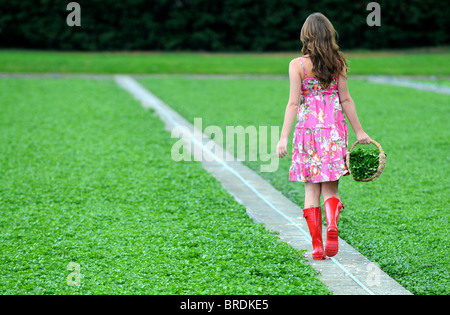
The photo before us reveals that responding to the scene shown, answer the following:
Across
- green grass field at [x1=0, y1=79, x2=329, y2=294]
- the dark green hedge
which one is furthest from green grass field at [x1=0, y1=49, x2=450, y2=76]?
green grass field at [x1=0, y1=79, x2=329, y2=294]

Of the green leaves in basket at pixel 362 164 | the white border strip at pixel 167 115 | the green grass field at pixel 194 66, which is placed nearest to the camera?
the white border strip at pixel 167 115

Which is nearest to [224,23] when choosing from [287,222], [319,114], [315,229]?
[287,222]

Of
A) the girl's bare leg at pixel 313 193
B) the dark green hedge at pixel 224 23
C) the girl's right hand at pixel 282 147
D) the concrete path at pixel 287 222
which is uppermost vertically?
the dark green hedge at pixel 224 23

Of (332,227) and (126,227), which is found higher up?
(332,227)

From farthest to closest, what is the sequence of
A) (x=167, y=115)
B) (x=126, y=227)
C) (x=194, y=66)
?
(x=194, y=66) < (x=167, y=115) < (x=126, y=227)

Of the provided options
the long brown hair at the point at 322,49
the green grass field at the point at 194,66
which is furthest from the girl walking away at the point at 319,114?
the green grass field at the point at 194,66

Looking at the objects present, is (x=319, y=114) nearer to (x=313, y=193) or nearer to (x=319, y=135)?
(x=319, y=135)

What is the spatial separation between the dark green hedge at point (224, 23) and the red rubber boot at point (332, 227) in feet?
129

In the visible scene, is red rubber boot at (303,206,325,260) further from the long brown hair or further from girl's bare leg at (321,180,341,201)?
the long brown hair

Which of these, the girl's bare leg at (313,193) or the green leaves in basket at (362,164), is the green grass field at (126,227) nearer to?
the girl's bare leg at (313,193)

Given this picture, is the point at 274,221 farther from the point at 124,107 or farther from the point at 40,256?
the point at 124,107

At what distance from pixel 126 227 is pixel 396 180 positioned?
12.0 ft

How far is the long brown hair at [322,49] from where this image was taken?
448cm

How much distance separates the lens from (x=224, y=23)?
148 feet
